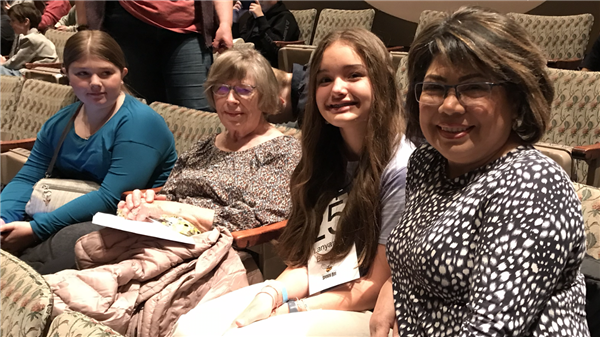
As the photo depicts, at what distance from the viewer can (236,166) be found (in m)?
2.11

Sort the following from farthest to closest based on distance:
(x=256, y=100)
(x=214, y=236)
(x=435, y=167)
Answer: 1. (x=256, y=100)
2. (x=214, y=236)
3. (x=435, y=167)

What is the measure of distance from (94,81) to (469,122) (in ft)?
5.54

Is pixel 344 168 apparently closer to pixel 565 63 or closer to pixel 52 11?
pixel 565 63

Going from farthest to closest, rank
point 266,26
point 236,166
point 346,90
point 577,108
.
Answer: point 266,26, point 577,108, point 236,166, point 346,90

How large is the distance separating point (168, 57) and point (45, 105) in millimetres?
1321

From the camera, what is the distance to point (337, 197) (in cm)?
161

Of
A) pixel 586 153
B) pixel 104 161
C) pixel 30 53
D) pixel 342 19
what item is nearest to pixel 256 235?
pixel 104 161

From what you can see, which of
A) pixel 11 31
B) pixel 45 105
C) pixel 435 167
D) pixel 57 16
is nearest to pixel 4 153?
pixel 45 105

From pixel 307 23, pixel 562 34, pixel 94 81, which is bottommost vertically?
pixel 307 23

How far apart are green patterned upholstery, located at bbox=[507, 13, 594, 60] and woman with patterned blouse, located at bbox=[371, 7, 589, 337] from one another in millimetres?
3663

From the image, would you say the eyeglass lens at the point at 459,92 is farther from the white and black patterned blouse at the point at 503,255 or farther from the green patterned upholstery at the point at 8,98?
the green patterned upholstery at the point at 8,98

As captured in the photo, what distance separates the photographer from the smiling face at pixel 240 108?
2150mm

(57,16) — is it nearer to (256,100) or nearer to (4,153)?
(4,153)

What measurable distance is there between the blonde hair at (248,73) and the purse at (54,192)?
24.5 inches
